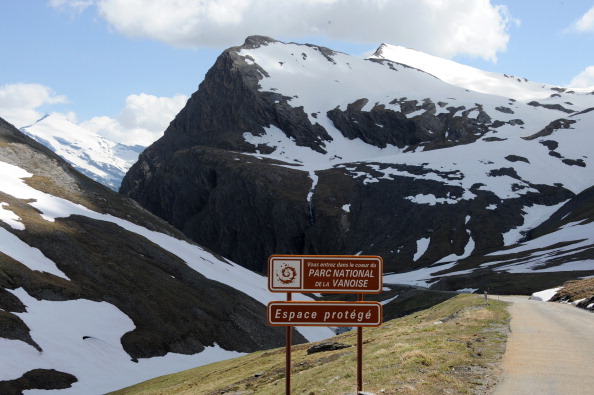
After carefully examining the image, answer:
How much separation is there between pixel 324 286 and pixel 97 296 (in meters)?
57.9

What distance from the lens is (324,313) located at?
18.8 metres

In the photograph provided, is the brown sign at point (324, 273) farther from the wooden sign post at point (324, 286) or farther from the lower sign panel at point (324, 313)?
the lower sign panel at point (324, 313)

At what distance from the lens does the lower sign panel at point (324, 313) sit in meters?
Result: 18.8

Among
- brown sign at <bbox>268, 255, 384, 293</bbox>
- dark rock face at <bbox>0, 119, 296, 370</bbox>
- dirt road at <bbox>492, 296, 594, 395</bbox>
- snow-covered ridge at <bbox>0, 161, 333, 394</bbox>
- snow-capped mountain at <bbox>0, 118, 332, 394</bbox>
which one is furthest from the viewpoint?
dark rock face at <bbox>0, 119, 296, 370</bbox>

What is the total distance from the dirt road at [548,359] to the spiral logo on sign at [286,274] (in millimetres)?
6582

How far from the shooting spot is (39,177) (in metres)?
105

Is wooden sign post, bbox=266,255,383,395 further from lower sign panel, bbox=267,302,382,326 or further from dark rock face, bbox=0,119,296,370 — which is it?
dark rock face, bbox=0,119,296,370

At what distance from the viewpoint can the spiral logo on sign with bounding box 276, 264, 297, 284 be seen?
1922cm

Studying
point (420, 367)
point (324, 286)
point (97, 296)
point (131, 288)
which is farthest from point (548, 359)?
point (131, 288)

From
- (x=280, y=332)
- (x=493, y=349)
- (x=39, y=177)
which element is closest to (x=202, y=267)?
(x=280, y=332)

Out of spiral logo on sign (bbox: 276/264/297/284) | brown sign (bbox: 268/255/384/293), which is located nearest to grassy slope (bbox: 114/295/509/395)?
brown sign (bbox: 268/255/384/293)

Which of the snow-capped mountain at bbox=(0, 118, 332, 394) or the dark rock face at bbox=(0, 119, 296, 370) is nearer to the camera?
the snow-capped mountain at bbox=(0, 118, 332, 394)

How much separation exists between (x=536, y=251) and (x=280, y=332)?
247 ft

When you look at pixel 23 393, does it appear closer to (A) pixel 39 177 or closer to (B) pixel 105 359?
(B) pixel 105 359
